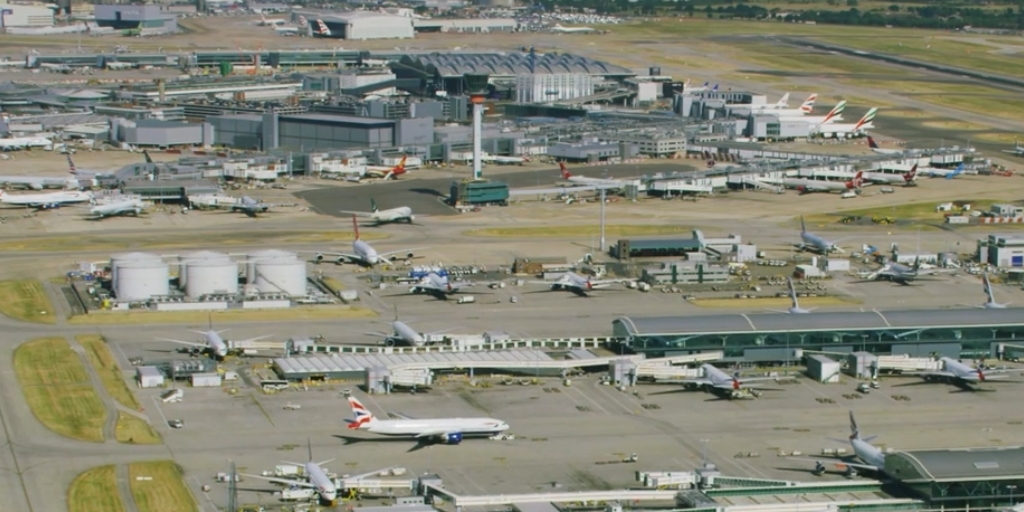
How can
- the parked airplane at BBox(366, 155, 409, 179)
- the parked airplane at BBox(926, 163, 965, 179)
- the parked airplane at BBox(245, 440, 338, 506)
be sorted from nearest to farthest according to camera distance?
the parked airplane at BBox(245, 440, 338, 506), the parked airplane at BBox(366, 155, 409, 179), the parked airplane at BBox(926, 163, 965, 179)

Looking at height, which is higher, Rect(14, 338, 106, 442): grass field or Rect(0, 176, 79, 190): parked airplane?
Rect(14, 338, 106, 442): grass field

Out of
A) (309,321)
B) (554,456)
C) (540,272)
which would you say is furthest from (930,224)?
(554,456)

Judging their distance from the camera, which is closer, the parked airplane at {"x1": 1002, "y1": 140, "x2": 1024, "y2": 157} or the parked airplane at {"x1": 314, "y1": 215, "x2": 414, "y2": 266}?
the parked airplane at {"x1": 314, "y1": 215, "x2": 414, "y2": 266}

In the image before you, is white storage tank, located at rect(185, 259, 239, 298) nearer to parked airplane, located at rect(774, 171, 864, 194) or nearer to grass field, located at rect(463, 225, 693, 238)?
grass field, located at rect(463, 225, 693, 238)

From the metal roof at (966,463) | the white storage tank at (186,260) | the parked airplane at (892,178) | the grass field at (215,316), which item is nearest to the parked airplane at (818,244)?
the parked airplane at (892,178)

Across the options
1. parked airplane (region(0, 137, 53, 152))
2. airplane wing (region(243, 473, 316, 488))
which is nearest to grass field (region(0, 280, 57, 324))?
airplane wing (region(243, 473, 316, 488))
